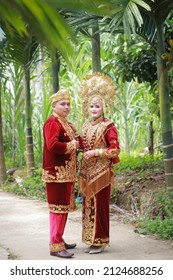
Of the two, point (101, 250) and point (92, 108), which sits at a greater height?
point (92, 108)

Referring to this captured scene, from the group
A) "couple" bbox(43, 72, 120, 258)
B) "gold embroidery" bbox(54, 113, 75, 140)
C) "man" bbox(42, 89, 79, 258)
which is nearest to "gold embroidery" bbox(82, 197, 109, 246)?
"couple" bbox(43, 72, 120, 258)

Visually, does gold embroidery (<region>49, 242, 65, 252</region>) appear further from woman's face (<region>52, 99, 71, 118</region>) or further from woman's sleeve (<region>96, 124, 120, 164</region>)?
woman's face (<region>52, 99, 71, 118</region>)

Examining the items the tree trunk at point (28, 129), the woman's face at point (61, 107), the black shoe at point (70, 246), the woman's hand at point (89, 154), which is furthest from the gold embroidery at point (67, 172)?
the tree trunk at point (28, 129)

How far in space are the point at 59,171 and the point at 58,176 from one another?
34 mm

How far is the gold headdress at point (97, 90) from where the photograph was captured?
12.1ft

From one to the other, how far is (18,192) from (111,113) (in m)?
3.92

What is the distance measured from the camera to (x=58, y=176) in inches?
139

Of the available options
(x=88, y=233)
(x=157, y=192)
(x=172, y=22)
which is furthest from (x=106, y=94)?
(x=172, y=22)

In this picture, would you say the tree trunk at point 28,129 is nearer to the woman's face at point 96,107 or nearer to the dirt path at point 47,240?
the dirt path at point 47,240

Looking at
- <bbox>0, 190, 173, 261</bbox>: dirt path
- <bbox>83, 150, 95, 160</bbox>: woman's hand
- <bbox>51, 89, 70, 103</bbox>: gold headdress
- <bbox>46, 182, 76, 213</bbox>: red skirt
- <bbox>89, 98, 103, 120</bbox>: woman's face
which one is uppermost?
<bbox>51, 89, 70, 103</bbox>: gold headdress

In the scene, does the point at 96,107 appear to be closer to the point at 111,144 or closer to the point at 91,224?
the point at 111,144

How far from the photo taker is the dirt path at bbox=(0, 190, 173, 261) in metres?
3.71

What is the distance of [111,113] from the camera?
146 inches
